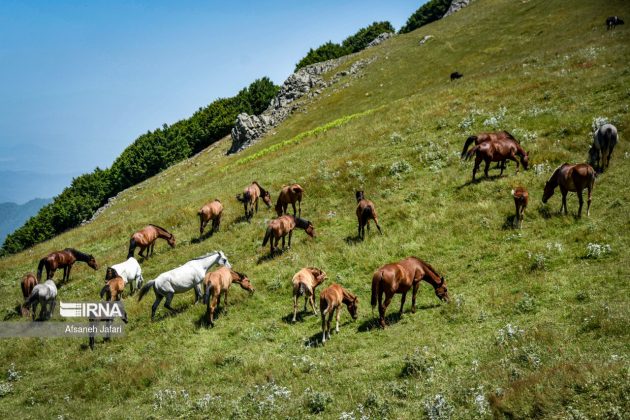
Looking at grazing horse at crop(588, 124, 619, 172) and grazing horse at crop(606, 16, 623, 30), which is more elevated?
grazing horse at crop(606, 16, 623, 30)

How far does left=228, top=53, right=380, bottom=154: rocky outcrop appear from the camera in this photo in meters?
76.8

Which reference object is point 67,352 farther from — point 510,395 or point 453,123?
point 453,123

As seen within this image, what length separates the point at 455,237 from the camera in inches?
785

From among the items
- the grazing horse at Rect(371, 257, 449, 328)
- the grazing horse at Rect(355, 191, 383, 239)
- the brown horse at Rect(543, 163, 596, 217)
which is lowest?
the grazing horse at Rect(371, 257, 449, 328)

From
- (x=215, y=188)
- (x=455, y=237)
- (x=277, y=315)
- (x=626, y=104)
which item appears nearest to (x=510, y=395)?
(x=277, y=315)

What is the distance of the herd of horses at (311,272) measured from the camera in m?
14.7

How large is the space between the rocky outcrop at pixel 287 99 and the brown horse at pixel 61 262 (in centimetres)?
4916

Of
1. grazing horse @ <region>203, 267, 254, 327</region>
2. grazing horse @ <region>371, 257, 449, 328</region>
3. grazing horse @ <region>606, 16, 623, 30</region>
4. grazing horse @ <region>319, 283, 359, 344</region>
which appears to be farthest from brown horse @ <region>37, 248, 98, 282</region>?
grazing horse @ <region>606, 16, 623, 30</region>

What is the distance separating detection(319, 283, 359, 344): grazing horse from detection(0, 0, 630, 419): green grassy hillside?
53 centimetres

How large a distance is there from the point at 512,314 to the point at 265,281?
10350 millimetres

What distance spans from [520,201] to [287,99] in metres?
73.9

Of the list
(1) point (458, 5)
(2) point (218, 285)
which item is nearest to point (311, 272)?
(2) point (218, 285)

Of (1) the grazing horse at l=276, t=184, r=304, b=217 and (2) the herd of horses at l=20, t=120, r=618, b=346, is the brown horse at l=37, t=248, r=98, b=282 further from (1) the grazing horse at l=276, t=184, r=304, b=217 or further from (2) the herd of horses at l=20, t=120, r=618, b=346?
(1) the grazing horse at l=276, t=184, r=304, b=217

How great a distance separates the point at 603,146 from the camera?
21703 mm
